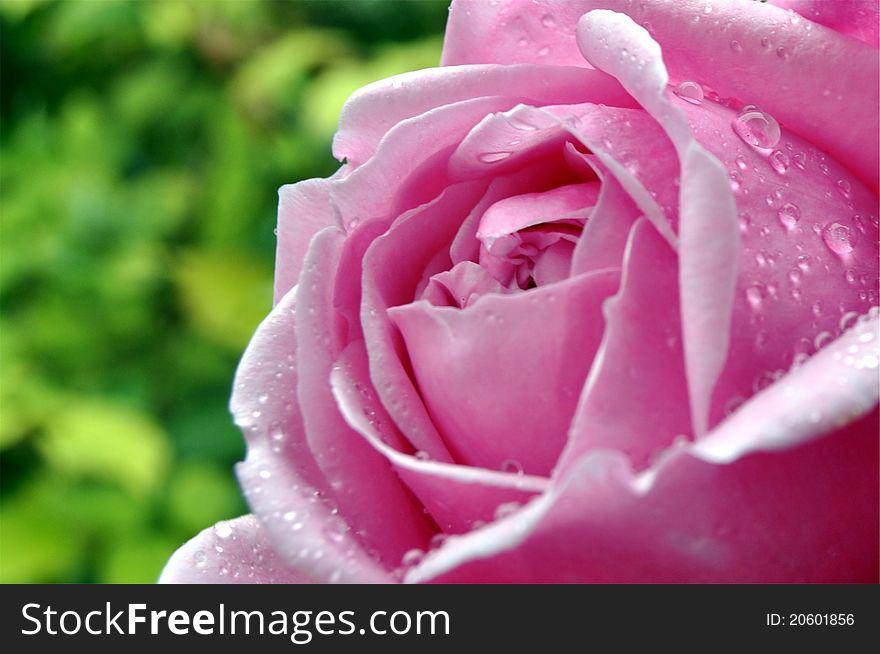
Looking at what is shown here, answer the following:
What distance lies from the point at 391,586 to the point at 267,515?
0.06m

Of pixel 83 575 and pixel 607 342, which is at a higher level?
pixel 83 575

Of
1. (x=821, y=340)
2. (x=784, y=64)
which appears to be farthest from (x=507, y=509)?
(x=784, y=64)

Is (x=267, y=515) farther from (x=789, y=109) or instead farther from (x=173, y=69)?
(x=173, y=69)

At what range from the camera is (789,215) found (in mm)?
438

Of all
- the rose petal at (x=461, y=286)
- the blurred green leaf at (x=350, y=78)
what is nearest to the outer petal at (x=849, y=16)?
the rose petal at (x=461, y=286)

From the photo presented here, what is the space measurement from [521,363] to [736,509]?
0.33 ft

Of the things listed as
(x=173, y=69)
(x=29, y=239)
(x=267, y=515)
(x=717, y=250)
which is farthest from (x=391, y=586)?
(x=173, y=69)

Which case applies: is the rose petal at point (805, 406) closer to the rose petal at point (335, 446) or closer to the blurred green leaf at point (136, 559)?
the rose petal at point (335, 446)

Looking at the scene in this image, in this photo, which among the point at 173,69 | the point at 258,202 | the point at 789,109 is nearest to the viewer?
the point at 789,109

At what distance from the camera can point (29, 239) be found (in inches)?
Result: 56.4

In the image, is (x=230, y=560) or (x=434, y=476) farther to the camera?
(x=230, y=560)

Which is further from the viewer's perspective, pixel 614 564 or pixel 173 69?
pixel 173 69

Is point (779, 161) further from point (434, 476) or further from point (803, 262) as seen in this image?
point (434, 476)

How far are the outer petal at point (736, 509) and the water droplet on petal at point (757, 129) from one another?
0.39 ft
